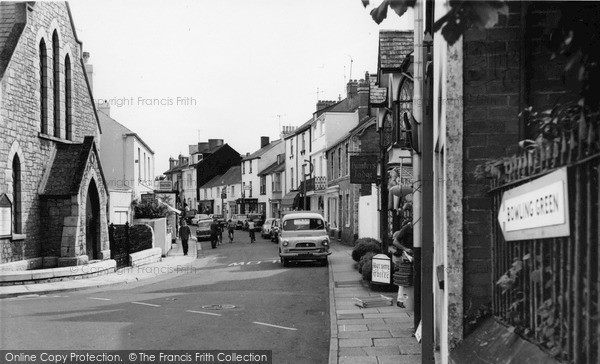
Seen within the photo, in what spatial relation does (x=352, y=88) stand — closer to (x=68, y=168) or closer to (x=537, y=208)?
(x=68, y=168)

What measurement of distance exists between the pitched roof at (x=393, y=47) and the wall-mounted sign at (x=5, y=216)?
469 inches

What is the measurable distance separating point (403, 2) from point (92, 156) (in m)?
21.0

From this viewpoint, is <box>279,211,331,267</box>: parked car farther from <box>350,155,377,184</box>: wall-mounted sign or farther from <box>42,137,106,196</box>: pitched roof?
<box>42,137,106,196</box>: pitched roof

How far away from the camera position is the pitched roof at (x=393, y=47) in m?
17.9

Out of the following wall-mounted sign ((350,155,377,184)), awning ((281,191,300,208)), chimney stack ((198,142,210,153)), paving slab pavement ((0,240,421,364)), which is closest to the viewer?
paving slab pavement ((0,240,421,364))

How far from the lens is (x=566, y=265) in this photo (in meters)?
2.98

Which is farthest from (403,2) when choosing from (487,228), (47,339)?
(47,339)

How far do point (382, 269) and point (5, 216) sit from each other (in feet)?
38.8

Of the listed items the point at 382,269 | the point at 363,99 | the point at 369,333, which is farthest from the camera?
the point at 363,99

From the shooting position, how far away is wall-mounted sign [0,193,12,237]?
18.2m

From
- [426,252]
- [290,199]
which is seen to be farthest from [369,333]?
[290,199]

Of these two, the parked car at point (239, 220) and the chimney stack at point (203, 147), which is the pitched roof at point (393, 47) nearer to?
the parked car at point (239, 220)

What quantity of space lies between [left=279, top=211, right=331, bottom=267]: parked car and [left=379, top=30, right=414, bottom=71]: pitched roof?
24.8 feet

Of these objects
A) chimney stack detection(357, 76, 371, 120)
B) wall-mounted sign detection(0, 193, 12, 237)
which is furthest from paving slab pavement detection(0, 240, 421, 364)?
chimney stack detection(357, 76, 371, 120)
